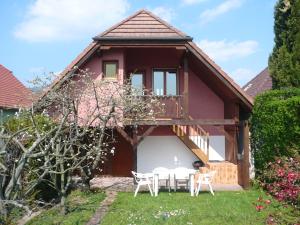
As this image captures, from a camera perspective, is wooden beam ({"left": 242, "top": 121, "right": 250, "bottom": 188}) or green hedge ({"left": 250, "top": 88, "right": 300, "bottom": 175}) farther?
wooden beam ({"left": 242, "top": 121, "right": 250, "bottom": 188})

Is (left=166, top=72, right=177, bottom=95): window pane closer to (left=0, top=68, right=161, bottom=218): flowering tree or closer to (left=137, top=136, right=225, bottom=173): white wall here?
(left=0, top=68, right=161, bottom=218): flowering tree

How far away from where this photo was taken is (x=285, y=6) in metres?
14.0

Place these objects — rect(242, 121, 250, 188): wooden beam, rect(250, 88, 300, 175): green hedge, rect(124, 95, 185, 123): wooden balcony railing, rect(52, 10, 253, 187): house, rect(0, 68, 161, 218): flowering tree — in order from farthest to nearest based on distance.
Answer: rect(124, 95, 185, 123): wooden balcony railing
rect(52, 10, 253, 187): house
rect(242, 121, 250, 188): wooden beam
rect(250, 88, 300, 175): green hedge
rect(0, 68, 161, 218): flowering tree

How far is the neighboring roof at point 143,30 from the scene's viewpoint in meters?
16.0

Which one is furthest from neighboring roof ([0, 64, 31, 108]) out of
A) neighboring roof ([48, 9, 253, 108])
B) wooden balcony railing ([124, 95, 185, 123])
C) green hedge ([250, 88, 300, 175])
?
green hedge ([250, 88, 300, 175])

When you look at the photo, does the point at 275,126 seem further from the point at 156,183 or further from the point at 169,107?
the point at 169,107

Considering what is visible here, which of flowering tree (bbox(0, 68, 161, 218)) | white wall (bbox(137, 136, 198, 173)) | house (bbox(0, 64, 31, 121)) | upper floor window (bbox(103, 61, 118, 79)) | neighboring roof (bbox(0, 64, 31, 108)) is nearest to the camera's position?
flowering tree (bbox(0, 68, 161, 218))

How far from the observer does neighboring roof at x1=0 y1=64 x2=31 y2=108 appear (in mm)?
25705

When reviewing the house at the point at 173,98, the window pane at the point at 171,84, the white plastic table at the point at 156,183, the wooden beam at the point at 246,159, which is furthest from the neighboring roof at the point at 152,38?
the white plastic table at the point at 156,183

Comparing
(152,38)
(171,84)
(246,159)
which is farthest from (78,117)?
(171,84)

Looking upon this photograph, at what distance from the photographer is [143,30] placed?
53.8 feet

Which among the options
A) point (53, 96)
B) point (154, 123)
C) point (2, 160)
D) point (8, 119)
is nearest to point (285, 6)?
point (154, 123)

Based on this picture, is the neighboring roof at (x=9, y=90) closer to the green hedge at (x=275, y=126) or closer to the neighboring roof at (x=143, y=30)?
the neighboring roof at (x=143, y=30)

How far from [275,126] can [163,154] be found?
274 inches
